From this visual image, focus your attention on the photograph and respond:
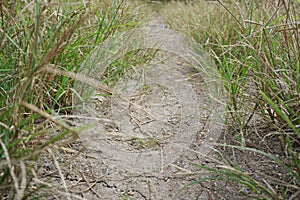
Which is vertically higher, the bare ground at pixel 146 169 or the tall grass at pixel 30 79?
the tall grass at pixel 30 79

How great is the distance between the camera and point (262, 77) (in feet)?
3.40

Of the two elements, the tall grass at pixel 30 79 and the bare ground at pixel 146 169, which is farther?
the bare ground at pixel 146 169

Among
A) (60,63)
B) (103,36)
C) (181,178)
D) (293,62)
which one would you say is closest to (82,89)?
(60,63)

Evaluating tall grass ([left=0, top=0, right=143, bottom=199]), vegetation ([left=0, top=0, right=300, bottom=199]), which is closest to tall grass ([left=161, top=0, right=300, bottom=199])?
vegetation ([left=0, top=0, right=300, bottom=199])

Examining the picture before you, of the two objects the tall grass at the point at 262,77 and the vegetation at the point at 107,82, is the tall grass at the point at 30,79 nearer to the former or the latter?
the vegetation at the point at 107,82

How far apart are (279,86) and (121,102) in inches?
22.8

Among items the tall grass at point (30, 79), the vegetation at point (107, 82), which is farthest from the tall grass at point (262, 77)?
the tall grass at point (30, 79)

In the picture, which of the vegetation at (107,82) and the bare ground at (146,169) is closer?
the vegetation at (107,82)

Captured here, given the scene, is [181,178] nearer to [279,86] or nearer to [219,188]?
[219,188]

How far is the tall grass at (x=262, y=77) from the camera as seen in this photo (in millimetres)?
834

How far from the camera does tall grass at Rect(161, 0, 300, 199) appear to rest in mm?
834

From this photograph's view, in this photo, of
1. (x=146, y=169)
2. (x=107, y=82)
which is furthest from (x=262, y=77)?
(x=107, y=82)

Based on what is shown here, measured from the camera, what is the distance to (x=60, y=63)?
3.71 feet

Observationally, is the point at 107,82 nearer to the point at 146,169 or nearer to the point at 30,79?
the point at 146,169
